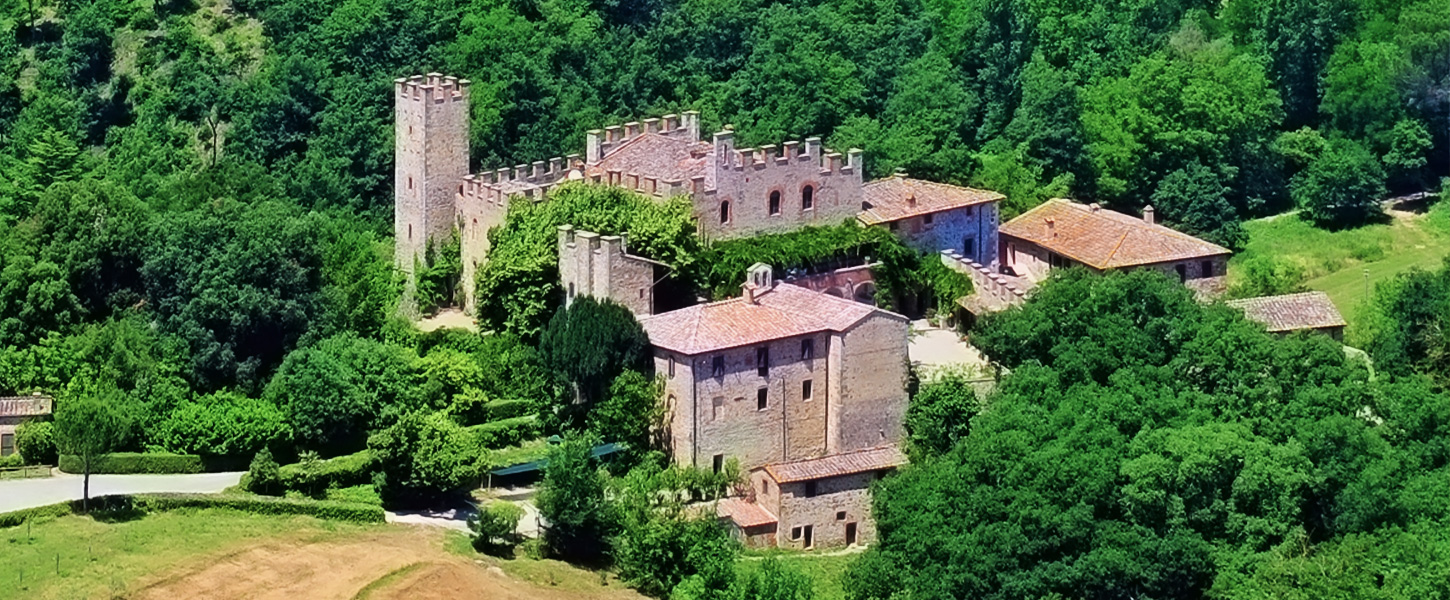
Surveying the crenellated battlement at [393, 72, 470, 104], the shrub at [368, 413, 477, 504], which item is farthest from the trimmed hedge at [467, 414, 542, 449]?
the crenellated battlement at [393, 72, 470, 104]

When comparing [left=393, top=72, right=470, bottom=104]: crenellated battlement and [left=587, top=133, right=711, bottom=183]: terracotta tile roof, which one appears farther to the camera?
[left=393, top=72, right=470, bottom=104]: crenellated battlement

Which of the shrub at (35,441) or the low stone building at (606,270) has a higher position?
the low stone building at (606,270)

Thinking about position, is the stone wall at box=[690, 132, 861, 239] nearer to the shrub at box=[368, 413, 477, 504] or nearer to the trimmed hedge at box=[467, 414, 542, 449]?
the trimmed hedge at box=[467, 414, 542, 449]

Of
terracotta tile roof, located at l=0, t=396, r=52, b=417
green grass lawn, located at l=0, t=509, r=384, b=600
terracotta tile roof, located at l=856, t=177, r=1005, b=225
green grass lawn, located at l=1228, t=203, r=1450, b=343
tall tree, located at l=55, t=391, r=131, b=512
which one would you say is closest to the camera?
green grass lawn, located at l=0, t=509, r=384, b=600

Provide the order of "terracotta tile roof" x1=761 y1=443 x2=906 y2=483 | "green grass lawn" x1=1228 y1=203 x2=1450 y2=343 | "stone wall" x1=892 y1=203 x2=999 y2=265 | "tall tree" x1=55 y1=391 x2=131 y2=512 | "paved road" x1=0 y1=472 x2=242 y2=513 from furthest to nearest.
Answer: "green grass lawn" x1=1228 y1=203 x2=1450 y2=343 < "stone wall" x1=892 y1=203 x2=999 y2=265 < "terracotta tile roof" x1=761 y1=443 x2=906 y2=483 < "paved road" x1=0 y1=472 x2=242 y2=513 < "tall tree" x1=55 y1=391 x2=131 y2=512

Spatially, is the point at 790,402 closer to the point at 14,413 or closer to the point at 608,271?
the point at 608,271

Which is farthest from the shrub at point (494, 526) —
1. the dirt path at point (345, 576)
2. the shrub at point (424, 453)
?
the shrub at point (424, 453)

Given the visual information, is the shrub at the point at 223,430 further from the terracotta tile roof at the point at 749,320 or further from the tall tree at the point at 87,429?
the terracotta tile roof at the point at 749,320

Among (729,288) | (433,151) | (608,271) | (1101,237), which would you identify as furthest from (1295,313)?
(433,151)

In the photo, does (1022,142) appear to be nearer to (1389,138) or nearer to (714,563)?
(1389,138)
